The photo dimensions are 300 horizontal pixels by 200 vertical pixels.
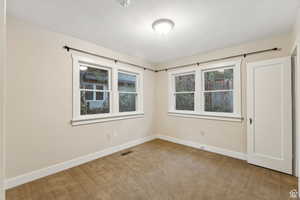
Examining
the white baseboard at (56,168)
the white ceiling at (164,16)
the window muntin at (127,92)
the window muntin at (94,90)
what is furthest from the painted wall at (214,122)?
the window muntin at (94,90)

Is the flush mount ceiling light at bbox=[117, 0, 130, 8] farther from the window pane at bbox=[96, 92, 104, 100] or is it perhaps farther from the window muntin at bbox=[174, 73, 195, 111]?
the window muntin at bbox=[174, 73, 195, 111]

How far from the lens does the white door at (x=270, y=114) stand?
238cm

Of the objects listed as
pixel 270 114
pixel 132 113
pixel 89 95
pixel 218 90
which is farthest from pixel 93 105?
pixel 270 114

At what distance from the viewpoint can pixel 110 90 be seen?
11.1ft

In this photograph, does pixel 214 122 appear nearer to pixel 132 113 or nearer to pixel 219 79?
pixel 219 79

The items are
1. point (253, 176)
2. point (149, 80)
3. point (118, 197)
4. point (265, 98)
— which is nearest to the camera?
point (118, 197)

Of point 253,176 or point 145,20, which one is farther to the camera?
point 253,176

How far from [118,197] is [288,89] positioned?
3.30 metres

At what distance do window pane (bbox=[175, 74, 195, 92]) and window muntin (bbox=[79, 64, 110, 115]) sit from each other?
7.01 ft

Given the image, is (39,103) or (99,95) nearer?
(39,103)

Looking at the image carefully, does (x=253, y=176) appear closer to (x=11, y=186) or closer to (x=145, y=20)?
(x=145, y=20)

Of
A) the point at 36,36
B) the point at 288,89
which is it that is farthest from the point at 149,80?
the point at 288,89

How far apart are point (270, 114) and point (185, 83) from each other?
82.3 inches

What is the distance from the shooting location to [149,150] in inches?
139
